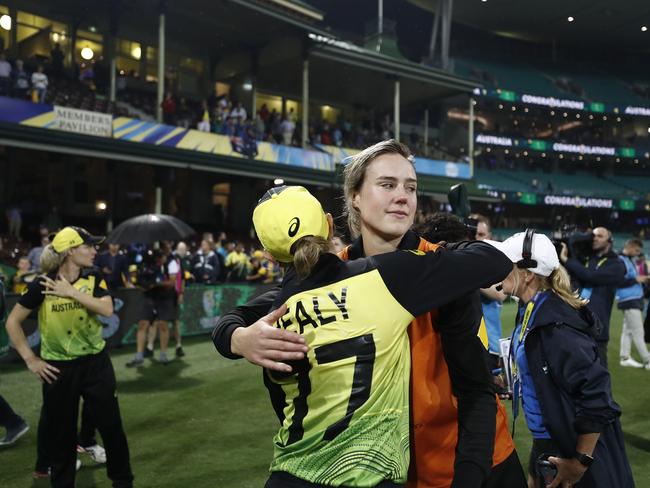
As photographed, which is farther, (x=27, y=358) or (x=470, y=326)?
(x=27, y=358)

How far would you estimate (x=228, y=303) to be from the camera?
13.8 m

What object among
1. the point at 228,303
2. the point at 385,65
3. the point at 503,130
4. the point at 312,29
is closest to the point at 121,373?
the point at 228,303

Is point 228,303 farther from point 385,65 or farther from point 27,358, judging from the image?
point 385,65

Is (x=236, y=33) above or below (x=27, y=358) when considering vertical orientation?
above

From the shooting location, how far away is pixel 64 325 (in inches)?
187

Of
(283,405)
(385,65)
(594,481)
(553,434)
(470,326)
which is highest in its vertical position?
(385,65)

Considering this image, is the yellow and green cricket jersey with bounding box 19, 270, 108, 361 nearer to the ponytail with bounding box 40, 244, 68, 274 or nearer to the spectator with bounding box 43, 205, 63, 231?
the ponytail with bounding box 40, 244, 68, 274

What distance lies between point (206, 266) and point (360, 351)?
40.1 feet

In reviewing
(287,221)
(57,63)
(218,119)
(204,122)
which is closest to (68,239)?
(287,221)

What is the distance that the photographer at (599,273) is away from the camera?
271 inches

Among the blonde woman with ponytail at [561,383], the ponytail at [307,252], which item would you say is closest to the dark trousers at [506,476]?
the blonde woman with ponytail at [561,383]

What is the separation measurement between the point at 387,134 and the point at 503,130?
24.6m

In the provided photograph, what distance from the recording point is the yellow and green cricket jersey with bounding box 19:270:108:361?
4695 millimetres

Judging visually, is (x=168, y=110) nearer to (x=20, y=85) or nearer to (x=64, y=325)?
(x=20, y=85)
